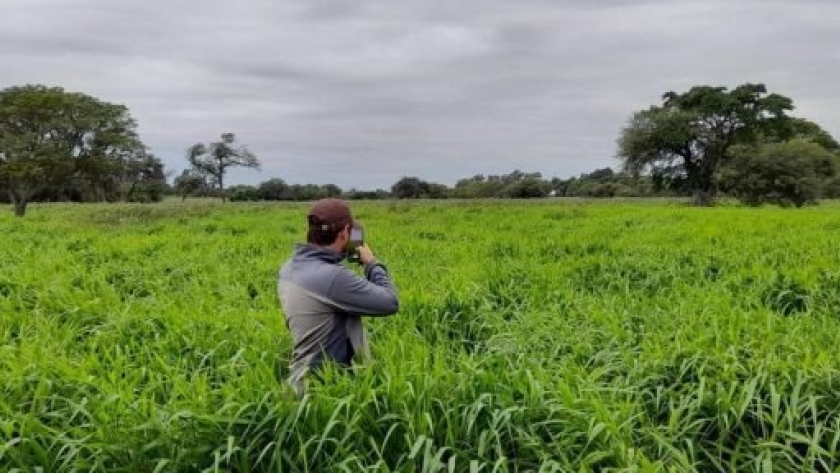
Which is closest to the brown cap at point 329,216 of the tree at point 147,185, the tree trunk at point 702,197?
the tree trunk at point 702,197

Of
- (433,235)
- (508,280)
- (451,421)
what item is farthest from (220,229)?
(451,421)

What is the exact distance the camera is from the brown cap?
3.68 metres

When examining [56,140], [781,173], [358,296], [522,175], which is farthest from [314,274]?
[522,175]

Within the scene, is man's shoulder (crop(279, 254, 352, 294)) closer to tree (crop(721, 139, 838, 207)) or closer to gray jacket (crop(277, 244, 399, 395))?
gray jacket (crop(277, 244, 399, 395))

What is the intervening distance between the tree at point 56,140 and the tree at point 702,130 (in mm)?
31516

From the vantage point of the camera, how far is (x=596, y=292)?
7328 mm

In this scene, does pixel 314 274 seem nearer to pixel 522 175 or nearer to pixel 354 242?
pixel 354 242

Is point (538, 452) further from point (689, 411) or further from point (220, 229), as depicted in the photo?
point (220, 229)

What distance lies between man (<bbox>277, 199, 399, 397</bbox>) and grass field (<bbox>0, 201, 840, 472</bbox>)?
0.68 feet

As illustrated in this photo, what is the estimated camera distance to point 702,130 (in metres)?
48.9

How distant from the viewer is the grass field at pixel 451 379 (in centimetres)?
306

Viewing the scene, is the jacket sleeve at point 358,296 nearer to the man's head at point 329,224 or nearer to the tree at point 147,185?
the man's head at point 329,224

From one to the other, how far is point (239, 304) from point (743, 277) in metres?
5.03

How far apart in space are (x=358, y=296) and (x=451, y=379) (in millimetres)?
604
